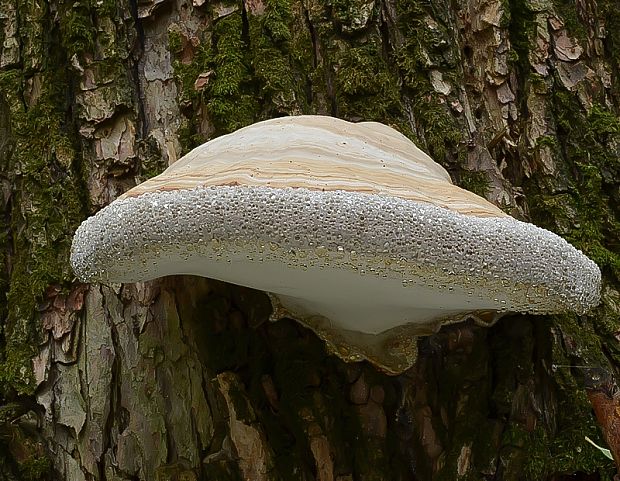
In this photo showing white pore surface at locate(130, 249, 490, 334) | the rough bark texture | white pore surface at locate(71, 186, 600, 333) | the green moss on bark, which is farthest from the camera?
the green moss on bark

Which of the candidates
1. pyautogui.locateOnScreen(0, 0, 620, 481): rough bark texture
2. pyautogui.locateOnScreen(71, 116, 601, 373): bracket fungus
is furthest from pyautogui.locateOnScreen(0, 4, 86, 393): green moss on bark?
pyautogui.locateOnScreen(71, 116, 601, 373): bracket fungus

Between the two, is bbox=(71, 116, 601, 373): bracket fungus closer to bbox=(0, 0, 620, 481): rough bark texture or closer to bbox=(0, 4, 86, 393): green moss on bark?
bbox=(0, 0, 620, 481): rough bark texture

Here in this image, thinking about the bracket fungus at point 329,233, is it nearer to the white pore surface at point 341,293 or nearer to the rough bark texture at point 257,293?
the white pore surface at point 341,293

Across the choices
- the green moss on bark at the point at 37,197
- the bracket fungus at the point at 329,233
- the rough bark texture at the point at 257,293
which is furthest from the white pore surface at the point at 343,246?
the green moss on bark at the point at 37,197

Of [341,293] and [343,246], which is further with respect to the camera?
[341,293]

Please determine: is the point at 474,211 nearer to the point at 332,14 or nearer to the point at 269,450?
the point at 269,450

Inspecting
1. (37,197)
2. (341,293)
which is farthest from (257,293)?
(37,197)

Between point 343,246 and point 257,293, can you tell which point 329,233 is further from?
point 257,293

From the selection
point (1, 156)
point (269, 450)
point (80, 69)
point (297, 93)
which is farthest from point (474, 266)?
point (1, 156)
